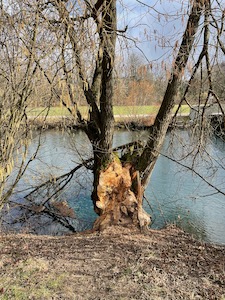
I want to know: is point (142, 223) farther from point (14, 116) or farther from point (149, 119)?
point (149, 119)

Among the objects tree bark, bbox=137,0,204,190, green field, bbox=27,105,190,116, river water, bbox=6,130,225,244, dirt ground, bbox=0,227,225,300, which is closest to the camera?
dirt ground, bbox=0,227,225,300

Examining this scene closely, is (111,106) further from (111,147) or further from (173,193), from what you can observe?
(173,193)

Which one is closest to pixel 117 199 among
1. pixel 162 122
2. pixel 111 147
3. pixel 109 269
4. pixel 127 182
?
pixel 127 182

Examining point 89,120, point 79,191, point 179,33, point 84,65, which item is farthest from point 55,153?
point 179,33

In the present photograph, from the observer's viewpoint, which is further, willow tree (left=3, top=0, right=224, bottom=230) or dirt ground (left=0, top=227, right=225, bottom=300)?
willow tree (left=3, top=0, right=224, bottom=230)

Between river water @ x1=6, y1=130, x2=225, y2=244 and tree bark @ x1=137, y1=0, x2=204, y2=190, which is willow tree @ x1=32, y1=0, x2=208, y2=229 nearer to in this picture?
tree bark @ x1=137, y1=0, x2=204, y2=190

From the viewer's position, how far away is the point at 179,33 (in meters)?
3.88

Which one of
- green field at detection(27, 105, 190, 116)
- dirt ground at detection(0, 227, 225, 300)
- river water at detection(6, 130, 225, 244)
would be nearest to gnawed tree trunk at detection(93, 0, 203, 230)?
river water at detection(6, 130, 225, 244)

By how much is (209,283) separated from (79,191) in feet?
15.1

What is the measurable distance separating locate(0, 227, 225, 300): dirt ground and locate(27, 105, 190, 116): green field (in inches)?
61.8

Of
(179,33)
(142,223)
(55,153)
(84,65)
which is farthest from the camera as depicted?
(55,153)

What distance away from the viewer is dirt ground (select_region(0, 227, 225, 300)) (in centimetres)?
279

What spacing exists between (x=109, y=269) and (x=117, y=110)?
16.4 ft

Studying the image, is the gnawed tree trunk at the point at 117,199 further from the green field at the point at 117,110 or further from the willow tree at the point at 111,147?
the green field at the point at 117,110
